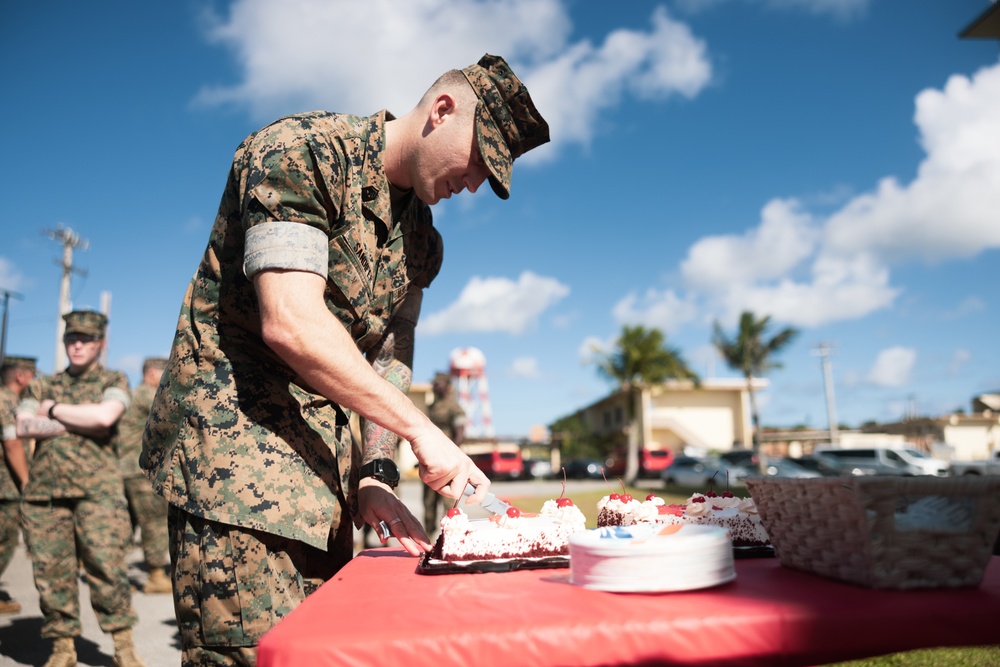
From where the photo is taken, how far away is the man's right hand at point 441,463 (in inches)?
64.8

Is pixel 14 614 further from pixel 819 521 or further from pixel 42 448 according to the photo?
pixel 819 521

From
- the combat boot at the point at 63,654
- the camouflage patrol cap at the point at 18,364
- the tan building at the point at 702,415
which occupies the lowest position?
the combat boot at the point at 63,654

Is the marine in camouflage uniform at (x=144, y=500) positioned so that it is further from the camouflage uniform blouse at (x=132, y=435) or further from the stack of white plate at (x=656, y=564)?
the stack of white plate at (x=656, y=564)

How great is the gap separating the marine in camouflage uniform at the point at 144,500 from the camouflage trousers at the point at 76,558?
227cm

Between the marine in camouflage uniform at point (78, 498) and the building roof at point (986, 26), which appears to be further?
the building roof at point (986, 26)

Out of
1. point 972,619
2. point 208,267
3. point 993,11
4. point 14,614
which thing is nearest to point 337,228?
point 208,267

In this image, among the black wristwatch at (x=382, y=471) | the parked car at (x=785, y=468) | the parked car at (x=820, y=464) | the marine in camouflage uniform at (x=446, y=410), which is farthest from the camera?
the parked car at (x=820, y=464)

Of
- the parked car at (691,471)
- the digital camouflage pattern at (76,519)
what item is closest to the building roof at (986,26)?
the parked car at (691,471)

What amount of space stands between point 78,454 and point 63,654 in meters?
1.30

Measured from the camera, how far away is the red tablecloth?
971mm

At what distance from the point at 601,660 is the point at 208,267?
1.52m

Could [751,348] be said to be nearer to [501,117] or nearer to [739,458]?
[739,458]

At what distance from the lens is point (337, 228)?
76.1 inches

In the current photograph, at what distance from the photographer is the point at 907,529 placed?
113 centimetres
